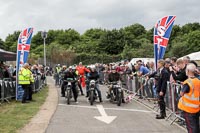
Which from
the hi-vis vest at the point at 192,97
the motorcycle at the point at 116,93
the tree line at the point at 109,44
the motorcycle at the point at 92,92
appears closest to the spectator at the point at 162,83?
the hi-vis vest at the point at 192,97

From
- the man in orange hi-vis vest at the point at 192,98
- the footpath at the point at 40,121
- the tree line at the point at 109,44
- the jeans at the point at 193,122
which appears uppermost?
the tree line at the point at 109,44

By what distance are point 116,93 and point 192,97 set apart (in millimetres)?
8870

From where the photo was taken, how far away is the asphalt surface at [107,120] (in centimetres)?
968

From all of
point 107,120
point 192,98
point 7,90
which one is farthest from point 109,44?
point 192,98

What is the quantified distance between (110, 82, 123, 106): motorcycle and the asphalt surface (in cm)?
33

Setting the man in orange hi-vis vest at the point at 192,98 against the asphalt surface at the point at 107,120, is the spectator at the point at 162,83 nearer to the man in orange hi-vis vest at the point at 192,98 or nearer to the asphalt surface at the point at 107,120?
the asphalt surface at the point at 107,120

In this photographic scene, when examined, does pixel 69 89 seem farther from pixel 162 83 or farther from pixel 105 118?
pixel 162 83

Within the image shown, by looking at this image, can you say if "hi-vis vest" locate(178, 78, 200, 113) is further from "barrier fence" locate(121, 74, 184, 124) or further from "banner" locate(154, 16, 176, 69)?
"banner" locate(154, 16, 176, 69)

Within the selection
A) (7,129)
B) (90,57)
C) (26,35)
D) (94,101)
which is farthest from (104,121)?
(90,57)

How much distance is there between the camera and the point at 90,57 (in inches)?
2335

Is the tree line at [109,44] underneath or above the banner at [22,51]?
above

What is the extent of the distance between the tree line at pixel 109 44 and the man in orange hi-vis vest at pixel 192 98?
160 ft

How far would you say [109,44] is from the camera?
256ft

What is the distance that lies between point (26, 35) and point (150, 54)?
162ft
